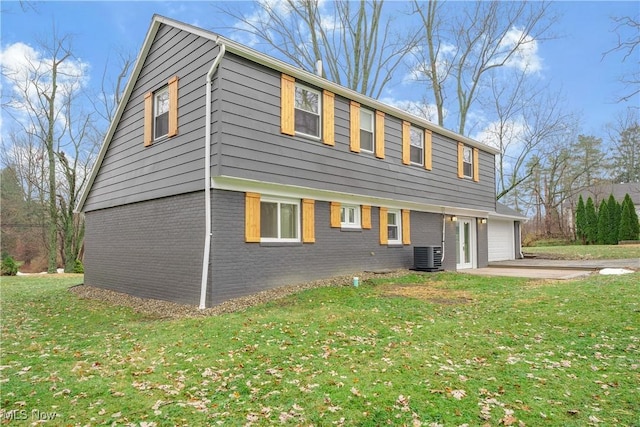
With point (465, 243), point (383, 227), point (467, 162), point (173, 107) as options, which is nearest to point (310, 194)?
point (383, 227)

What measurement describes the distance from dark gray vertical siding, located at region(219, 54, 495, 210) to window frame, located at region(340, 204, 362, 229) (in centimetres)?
55

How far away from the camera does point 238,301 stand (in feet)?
26.1

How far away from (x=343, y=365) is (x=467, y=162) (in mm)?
13870

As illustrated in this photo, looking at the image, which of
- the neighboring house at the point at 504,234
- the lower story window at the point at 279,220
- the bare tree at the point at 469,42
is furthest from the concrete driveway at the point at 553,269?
the bare tree at the point at 469,42

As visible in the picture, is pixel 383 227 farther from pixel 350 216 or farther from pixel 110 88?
pixel 110 88

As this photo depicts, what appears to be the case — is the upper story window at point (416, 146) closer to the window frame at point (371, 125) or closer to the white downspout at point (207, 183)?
the window frame at point (371, 125)

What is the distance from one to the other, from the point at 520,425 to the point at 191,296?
6.76 m

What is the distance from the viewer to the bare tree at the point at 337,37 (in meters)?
22.0

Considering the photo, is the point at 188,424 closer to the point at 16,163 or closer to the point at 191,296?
the point at 191,296

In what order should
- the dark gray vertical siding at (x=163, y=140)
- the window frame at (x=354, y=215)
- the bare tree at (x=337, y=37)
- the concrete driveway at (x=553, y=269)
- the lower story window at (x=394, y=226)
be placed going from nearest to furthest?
the dark gray vertical siding at (x=163, y=140) < the window frame at (x=354, y=215) < the concrete driveway at (x=553, y=269) < the lower story window at (x=394, y=226) < the bare tree at (x=337, y=37)

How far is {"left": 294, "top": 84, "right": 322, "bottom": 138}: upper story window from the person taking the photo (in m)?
9.84

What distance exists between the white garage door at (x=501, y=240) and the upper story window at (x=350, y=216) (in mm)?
9633

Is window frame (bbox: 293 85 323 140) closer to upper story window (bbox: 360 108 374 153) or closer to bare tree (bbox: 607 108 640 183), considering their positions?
upper story window (bbox: 360 108 374 153)

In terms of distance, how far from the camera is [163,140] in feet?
32.2
